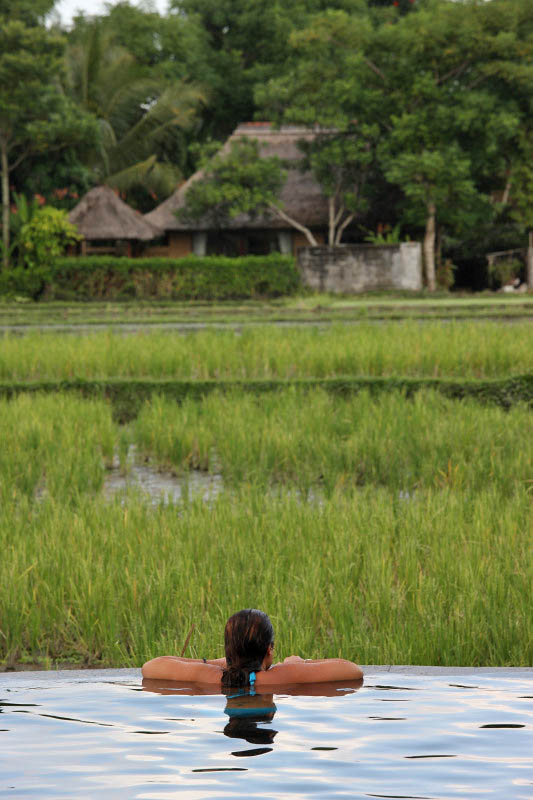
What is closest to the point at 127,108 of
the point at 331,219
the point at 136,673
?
the point at 331,219

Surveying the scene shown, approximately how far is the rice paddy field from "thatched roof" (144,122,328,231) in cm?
2201

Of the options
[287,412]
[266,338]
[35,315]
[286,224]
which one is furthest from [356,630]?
[286,224]

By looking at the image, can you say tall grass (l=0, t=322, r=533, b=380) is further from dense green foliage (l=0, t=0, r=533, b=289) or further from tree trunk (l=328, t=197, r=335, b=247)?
tree trunk (l=328, t=197, r=335, b=247)

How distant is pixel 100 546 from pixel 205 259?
24.4 metres

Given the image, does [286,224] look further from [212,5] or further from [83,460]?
[83,460]

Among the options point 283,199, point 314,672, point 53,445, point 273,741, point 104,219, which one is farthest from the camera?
point 283,199

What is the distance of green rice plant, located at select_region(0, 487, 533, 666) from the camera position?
4.45m

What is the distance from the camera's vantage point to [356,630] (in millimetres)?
4508

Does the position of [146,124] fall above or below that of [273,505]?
above

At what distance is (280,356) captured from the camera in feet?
42.0

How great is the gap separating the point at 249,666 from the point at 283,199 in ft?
101

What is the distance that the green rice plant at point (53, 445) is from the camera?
8047 mm

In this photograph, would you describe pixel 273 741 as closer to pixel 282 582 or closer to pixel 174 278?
pixel 282 582

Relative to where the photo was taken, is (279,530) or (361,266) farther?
(361,266)
